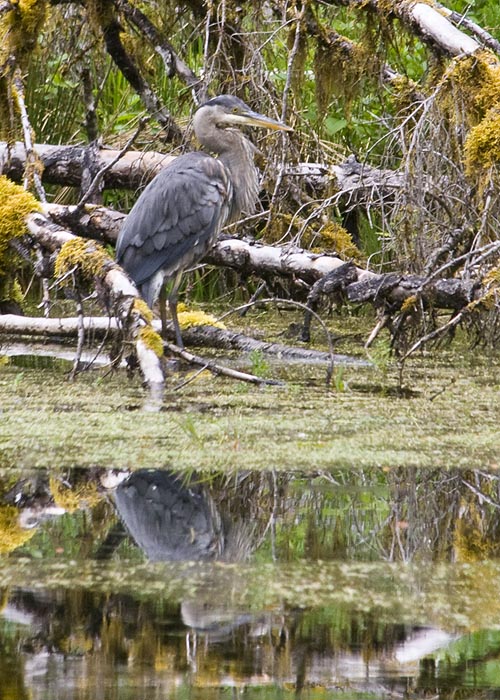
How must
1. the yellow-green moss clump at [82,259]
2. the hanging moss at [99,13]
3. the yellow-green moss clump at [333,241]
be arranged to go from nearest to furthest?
the yellow-green moss clump at [82,259], the hanging moss at [99,13], the yellow-green moss clump at [333,241]

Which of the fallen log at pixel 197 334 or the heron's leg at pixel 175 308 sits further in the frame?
the heron's leg at pixel 175 308

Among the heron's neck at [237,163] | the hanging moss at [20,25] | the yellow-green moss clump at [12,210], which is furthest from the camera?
the heron's neck at [237,163]

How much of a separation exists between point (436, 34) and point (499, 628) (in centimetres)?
381

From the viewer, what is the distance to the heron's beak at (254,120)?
6234 mm

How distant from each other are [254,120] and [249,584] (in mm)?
4199

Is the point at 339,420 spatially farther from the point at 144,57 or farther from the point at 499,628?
the point at 144,57

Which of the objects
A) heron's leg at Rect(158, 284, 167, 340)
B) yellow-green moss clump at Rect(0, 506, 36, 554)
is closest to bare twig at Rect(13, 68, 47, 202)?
heron's leg at Rect(158, 284, 167, 340)

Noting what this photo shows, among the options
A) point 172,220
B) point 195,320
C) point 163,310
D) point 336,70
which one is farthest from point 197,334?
point 336,70

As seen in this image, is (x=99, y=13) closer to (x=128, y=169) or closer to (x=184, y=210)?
(x=128, y=169)

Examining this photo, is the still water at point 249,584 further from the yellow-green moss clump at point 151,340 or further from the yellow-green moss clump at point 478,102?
the yellow-green moss clump at point 478,102

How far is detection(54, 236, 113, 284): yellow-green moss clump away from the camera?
530 cm

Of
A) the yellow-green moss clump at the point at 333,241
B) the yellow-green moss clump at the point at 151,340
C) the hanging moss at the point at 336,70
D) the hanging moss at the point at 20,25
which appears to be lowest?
the yellow-green moss clump at the point at 151,340

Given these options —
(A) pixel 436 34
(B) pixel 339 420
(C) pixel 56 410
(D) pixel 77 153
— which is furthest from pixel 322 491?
(D) pixel 77 153

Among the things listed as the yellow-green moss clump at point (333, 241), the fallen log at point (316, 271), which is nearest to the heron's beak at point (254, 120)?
the fallen log at point (316, 271)
